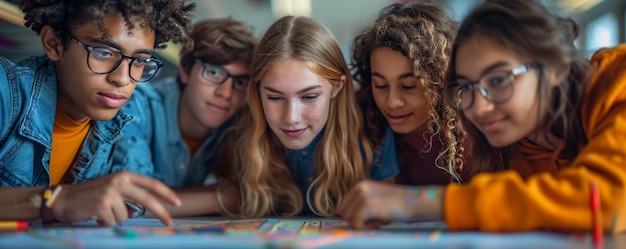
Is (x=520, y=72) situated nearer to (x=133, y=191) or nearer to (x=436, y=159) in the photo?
(x=436, y=159)

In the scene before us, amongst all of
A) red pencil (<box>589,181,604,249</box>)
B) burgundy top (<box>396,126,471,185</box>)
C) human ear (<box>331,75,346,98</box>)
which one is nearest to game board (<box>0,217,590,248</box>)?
red pencil (<box>589,181,604,249</box>)

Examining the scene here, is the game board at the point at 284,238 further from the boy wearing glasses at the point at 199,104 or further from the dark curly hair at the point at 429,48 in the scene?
the boy wearing glasses at the point at 199,104

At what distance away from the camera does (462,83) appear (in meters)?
1.00

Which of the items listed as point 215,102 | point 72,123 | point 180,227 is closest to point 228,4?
point 215,102

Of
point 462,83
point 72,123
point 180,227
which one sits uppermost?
point 462,83

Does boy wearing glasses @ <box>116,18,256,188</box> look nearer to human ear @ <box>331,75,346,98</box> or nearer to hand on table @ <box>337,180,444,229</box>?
human ear @ <box>331,75,346,98</box>

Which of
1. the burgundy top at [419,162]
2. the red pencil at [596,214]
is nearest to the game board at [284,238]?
the red pencil at [596,214]

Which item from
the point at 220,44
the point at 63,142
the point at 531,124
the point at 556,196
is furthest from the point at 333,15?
the point at 556,196

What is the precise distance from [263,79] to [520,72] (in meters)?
0.69

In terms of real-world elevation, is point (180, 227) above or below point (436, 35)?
below

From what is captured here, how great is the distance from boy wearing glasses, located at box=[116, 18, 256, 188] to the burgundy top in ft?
1.63

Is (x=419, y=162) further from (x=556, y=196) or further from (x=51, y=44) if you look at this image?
(x=51, y=44)

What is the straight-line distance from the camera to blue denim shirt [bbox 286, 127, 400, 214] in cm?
147

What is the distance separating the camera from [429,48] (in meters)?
1.37
